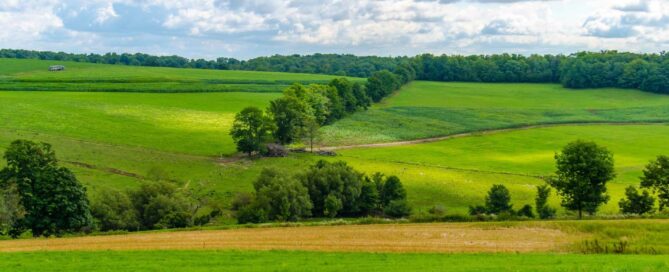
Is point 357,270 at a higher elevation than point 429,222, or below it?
higher

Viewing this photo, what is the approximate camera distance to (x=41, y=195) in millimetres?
44781

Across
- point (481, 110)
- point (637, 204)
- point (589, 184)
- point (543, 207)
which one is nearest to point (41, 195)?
point (543, 207)

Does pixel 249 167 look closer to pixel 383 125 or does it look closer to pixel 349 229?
pixel 349 229

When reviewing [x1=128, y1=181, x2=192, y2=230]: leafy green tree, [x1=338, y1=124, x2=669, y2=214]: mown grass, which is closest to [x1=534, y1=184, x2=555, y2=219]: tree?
[x1=338, y1=124, x2=669, y2=214]: mown grass

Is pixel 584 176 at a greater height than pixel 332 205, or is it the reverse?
pixel 584 176

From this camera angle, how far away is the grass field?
433ft

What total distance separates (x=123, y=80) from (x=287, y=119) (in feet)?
224

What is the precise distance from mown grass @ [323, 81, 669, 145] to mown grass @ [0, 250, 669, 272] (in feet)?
217

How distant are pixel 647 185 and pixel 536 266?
1302 inches

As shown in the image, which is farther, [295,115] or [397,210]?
[295,115]

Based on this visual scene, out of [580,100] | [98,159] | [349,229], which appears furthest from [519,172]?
[580,100]

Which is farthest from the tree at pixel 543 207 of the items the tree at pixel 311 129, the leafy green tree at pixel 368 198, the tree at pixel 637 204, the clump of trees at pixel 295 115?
the tree at pixel 311 129

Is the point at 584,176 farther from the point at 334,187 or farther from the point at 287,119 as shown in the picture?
the point at 287,119

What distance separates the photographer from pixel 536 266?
27953mm
